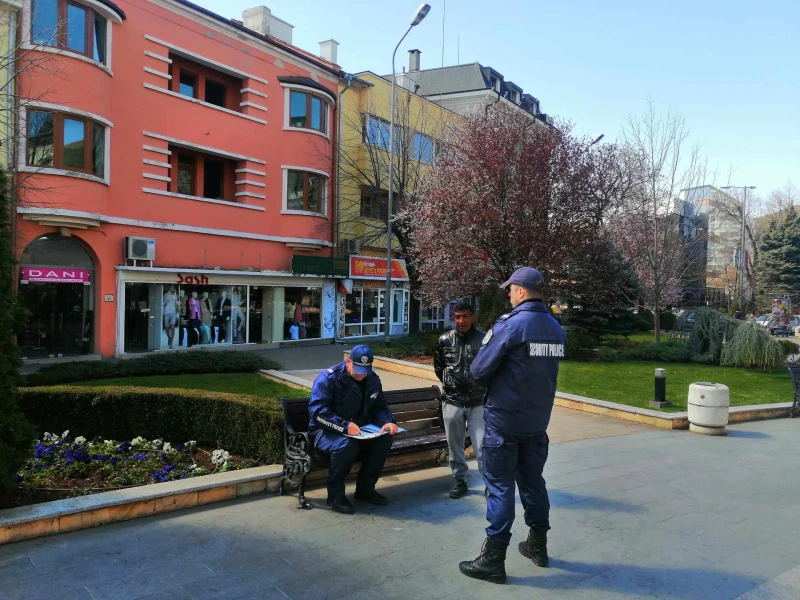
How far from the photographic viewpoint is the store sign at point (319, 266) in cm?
2131

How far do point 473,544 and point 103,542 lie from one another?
2.69 m

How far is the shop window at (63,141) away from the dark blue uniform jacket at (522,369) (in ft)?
45.3

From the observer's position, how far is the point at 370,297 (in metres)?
25.9

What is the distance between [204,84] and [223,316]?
7.81 meters

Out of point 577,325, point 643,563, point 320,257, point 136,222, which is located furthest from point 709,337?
point 136,222

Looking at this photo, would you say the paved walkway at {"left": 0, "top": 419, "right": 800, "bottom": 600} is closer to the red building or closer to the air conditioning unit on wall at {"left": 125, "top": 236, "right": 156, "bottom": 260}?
the red building

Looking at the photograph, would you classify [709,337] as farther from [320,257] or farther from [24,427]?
[24,427]

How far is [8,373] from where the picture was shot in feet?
14.7

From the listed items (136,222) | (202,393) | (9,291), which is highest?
(136,222)

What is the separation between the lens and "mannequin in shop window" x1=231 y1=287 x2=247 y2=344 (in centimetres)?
1964

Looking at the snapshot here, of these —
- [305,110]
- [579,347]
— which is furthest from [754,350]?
[305,110]

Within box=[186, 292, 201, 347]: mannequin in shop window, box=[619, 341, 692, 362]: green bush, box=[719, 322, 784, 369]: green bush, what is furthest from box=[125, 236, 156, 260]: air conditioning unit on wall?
box=[719, 322, 784, 369]: green bush

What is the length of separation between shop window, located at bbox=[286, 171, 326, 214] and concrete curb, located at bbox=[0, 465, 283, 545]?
1692cm

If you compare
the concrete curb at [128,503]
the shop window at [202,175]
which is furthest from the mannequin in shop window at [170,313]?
the concrete curb at [128,503]
